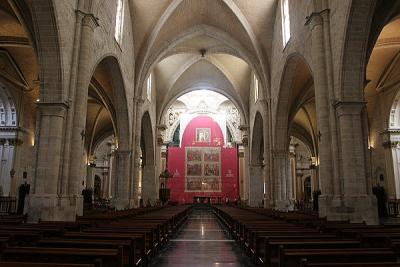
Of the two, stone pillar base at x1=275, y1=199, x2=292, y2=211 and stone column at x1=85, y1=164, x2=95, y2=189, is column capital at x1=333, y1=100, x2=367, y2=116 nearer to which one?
stone pillar base at x1=275, y1=199, x2=292, y2=211

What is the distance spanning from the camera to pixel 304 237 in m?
5.17

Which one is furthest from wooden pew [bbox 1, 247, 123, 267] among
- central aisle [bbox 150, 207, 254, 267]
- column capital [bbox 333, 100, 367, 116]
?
column capital [bbox 333, 100, 367, 116]

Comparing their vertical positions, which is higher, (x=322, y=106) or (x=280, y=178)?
(x=322, y=106)

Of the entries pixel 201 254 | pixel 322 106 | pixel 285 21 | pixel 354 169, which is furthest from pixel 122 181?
pixel 201 254

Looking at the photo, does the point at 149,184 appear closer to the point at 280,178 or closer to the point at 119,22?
the point at 280,178

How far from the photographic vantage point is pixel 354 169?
34.2ft

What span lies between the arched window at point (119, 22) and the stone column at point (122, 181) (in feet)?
21.6

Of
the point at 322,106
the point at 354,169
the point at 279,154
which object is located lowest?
the point at 354,169

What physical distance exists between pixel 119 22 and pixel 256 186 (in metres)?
17.2

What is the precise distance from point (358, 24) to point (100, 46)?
9.34 metres

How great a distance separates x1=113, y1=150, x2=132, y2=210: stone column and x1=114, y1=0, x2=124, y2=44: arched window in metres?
6.57

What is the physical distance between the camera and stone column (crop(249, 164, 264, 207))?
2866 cm

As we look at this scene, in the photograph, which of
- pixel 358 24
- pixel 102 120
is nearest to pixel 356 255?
pixel 358 24

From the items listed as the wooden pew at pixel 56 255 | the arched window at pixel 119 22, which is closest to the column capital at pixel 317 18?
the arched window at pixel 119 22
